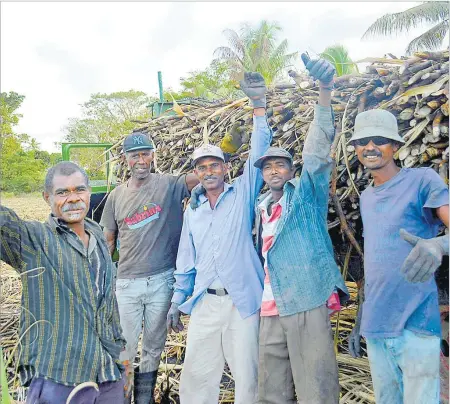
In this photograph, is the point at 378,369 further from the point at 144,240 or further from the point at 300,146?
the point at 144,240

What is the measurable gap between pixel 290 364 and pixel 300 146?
4.88ft

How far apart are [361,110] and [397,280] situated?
1188 mm

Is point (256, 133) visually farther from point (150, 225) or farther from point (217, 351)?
point (217, 351)

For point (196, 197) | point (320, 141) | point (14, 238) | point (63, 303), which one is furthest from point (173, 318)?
point (320, 141)

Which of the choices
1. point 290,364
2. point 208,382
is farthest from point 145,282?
point 290,364

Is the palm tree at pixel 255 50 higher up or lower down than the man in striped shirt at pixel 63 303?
higher up

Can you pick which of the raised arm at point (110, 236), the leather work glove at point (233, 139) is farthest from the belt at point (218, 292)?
the leather work glove at point (233, 139)

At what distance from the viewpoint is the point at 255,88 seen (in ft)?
9.83

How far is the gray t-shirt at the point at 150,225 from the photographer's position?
347cm

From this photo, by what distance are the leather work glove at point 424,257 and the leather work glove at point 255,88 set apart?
139cm

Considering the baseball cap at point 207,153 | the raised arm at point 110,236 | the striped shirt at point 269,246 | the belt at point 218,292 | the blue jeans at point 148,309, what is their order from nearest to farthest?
the striped shirt at point 269,246 → the belt at point 218,292 → the baseball cap at point 207,153 → the blue jeans at point 148,309 → the raised arm at point 110,236

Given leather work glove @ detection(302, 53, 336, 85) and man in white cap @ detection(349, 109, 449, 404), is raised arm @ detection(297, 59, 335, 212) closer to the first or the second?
leather work glove @ detection(302, 53, 336, 85)

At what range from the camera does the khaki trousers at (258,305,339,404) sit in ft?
8.24

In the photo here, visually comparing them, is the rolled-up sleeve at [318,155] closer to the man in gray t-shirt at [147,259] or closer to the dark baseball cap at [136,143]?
the man in gray t-shirt at [147,259]
